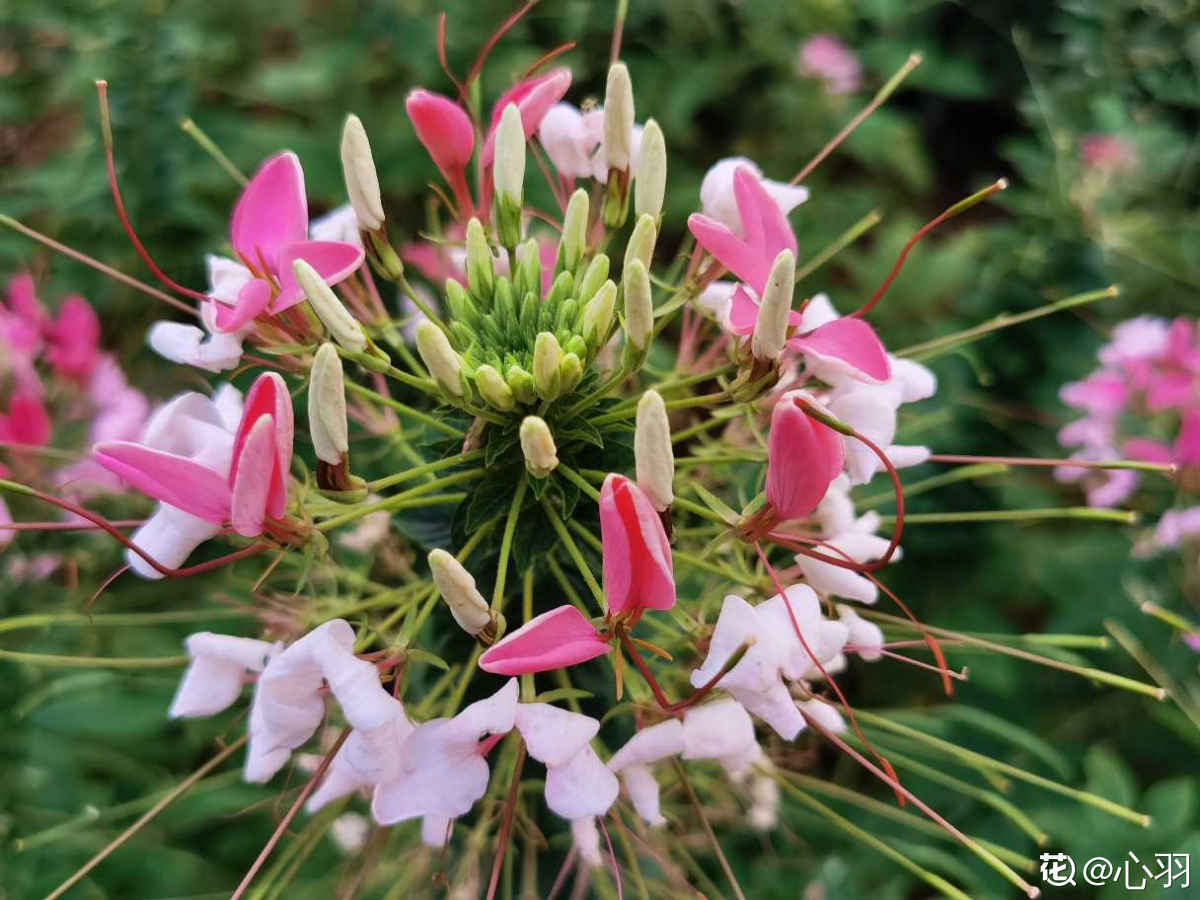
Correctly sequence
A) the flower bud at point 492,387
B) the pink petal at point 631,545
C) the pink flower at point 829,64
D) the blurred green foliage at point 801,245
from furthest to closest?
the pink flower at point 829,64
the blurred green foliage at point 801,245
the flower bud at point 492,387
the pink petal at point 631,545

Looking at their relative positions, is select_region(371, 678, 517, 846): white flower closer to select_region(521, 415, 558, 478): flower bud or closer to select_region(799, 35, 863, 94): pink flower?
select_region(521, 415, 558, 478): flower bud

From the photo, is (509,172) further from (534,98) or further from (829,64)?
(829,64)

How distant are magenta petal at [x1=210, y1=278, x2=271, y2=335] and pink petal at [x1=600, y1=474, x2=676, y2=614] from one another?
29cm

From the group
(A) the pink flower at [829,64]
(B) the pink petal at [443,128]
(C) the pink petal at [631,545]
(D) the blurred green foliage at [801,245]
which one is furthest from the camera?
(A) the pink flower at [829,64]

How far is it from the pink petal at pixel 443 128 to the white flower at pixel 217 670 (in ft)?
1.35

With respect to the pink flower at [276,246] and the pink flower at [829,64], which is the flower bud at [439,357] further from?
the pink flower at [829,64]

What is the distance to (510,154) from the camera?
29.4 inches

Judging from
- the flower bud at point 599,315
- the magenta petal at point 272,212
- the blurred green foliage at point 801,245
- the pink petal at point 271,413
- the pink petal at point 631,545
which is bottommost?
the blurred green foliage at point 801,245

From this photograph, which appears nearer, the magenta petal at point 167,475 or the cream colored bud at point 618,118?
the magenta petal at point 167,475

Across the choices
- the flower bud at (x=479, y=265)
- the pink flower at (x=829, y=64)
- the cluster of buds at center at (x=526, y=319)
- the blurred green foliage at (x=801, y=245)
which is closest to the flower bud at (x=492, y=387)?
the cluster of buds at center at (x=526, y=319)

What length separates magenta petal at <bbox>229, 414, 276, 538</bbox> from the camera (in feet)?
1.89

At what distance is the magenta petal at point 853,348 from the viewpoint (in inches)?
26.7

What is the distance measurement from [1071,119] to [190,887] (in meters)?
1.70

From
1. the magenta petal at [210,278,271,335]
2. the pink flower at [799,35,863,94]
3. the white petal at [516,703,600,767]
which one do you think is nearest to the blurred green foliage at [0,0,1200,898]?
the pink flower at [799,35,863,94]
